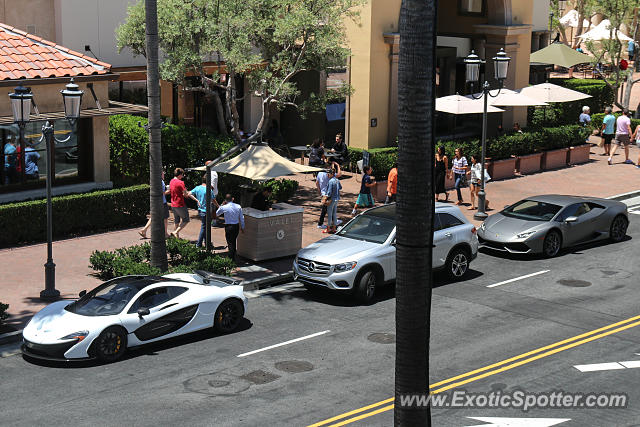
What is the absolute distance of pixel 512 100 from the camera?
103ft

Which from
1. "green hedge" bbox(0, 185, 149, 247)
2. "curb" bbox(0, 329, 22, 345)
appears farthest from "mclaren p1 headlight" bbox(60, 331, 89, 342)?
"green hedge" bbox(0, 185, 149, 247)

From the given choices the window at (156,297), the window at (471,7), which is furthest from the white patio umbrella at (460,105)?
the window at (156,297)

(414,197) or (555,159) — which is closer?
(414,197)

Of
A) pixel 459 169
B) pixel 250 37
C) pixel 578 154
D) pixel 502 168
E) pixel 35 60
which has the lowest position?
pixel 502 168

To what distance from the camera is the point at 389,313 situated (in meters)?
18.3

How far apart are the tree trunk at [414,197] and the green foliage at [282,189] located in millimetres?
18248

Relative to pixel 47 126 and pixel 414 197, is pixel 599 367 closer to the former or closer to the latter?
pixel 414 197

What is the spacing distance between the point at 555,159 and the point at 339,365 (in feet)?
67.3

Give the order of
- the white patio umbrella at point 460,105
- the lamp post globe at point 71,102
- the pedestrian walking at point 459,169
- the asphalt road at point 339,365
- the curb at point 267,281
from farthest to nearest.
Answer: the white patio umbrella at point 460,105 < the pedestrian walking at point 459,169 < the curb at point 267,281 < the lamp post globe at point 71,102 < the asphalt road at point 339,365

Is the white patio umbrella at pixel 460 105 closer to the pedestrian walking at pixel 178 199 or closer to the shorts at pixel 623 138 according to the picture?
the shorts at pixel 623 138

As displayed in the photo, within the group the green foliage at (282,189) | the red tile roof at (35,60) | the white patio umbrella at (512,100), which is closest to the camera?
the red tile roof at (35,60)

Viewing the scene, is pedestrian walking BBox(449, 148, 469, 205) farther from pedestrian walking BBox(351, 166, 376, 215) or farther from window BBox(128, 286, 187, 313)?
window BBox(128, 286, 187, 313)

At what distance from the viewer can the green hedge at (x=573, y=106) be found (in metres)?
38.1

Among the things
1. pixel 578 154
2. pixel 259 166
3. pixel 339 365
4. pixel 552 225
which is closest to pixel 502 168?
pixel 578 154
